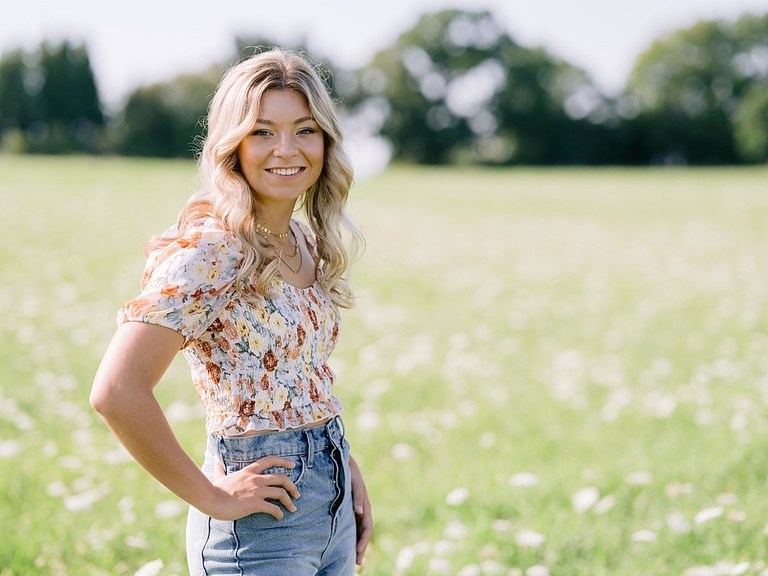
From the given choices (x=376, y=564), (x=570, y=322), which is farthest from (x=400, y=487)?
(x=570, y=322)

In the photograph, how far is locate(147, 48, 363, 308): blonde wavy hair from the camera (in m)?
1.95

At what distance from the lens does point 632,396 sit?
18.7 ft

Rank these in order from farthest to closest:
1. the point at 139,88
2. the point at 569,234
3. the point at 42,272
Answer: the point at 139,88, the point at 569,234, the point at 42,272

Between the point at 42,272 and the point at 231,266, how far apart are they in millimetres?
9288

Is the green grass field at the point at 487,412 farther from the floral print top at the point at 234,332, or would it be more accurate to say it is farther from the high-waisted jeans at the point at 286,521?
the floral print top at the point at 234,332

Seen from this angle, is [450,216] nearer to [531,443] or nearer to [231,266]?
[531,443]

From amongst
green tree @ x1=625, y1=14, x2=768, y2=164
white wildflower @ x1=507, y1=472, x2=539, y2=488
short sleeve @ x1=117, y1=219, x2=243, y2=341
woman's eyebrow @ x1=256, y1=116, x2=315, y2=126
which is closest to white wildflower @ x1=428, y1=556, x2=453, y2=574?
white wildflower @ x1=507, y1=472, x2=539, y2=488

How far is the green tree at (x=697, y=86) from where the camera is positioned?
66000mm

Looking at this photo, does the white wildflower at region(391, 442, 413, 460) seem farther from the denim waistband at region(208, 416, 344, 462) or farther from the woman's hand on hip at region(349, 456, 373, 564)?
the denim waistband at region(208, 416, 344, 462)

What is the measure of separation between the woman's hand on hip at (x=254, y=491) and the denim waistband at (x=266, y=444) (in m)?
0.03

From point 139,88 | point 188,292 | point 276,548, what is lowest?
point 139,88

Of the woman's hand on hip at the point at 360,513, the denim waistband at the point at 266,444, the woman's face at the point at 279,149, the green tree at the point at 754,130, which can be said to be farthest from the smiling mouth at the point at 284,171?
the green tree at the point at 754,130

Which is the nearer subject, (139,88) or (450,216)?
(450,216)

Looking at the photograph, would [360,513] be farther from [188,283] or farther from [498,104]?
[498,104]
